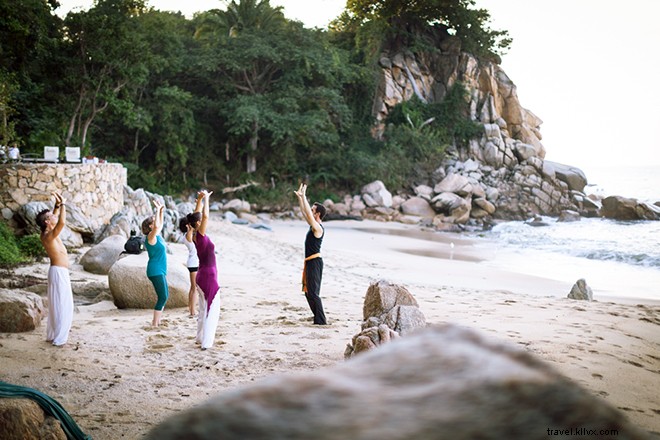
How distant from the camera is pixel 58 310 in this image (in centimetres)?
598

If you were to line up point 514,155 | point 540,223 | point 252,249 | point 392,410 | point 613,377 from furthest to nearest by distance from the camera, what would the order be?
point 514,155, point 540,223, point 252,249, point 613,377, point 392,410

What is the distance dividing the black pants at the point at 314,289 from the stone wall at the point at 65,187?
8.37 meters

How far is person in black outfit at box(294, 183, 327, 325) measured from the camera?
723 centimetres

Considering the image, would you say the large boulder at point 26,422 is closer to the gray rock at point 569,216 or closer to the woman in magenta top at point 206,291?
the woman in magenta top at point 206,291

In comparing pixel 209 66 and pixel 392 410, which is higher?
pixel 209 66

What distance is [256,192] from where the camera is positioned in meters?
29.0

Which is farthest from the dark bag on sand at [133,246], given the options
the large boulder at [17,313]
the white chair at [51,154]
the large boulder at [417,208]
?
the large boulder at [417,208]

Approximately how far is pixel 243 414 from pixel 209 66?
2775cm

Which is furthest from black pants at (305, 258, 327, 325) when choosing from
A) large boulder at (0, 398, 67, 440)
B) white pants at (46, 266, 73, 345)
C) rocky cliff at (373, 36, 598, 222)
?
rocky cliff at (373, 36, 598, 222)

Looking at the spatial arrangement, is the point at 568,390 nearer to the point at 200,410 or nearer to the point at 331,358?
the point at 200,410

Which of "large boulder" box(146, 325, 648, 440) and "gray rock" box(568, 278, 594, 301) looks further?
"gray rock" box(568, 278, 594, 301)

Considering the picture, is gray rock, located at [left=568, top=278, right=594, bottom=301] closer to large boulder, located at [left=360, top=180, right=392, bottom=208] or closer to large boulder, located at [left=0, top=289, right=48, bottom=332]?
large boulder, located at [left=0, top=289, right=48, bottom=332]

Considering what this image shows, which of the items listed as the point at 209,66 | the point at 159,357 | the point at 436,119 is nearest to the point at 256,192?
the point at 209,66

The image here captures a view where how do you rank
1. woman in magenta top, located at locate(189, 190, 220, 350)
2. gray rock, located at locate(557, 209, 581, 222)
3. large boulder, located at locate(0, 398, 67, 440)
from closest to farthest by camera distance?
large boulder, located at locate(0, 398, 67, 440) → woman in magenta top, located at locate(189, 190, 220, 350) → gray rock, located at locate(557, 209, 581, 222)
